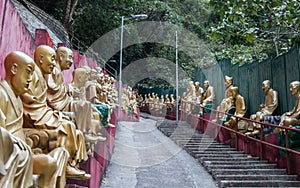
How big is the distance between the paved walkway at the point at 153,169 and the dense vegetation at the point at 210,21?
326 centimetres

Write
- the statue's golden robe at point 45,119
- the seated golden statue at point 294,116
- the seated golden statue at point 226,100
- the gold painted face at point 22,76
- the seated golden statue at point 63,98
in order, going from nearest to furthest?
the gold painted face at point 22,76 < the statue's golden robe at point 45,119 < the seated golden statue at point 63,98 < the seated golden statue at point 294,116 < the seated golden statue at point 226,100

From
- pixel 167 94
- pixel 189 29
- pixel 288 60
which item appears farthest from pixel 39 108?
pixel 189 29

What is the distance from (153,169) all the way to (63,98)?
3.62m

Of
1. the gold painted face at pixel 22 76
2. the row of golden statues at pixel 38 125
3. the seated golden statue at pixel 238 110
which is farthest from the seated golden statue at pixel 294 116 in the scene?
the gold painted face at pixel 22 76

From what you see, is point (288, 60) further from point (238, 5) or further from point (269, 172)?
point (269, 172)

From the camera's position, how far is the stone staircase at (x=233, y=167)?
576 cm

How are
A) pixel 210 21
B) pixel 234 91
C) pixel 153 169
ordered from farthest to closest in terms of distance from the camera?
pixel 210 21
pixel 234 91
pixel 153 169

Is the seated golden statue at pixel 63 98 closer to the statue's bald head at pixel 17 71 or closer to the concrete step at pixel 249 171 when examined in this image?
the statue's bald head at pixel 17 71

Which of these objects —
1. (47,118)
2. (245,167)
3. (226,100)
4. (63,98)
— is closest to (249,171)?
(245,167)

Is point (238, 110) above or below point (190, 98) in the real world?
below

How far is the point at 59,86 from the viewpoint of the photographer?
383cm

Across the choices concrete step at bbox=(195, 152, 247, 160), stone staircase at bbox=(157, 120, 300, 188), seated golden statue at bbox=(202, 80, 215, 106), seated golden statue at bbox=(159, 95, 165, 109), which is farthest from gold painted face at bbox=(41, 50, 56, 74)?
seated golden statue at bbox=(159, 95, 165, 109)

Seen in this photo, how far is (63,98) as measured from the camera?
383cm

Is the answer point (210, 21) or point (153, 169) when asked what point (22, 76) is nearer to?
point (153, 169)
